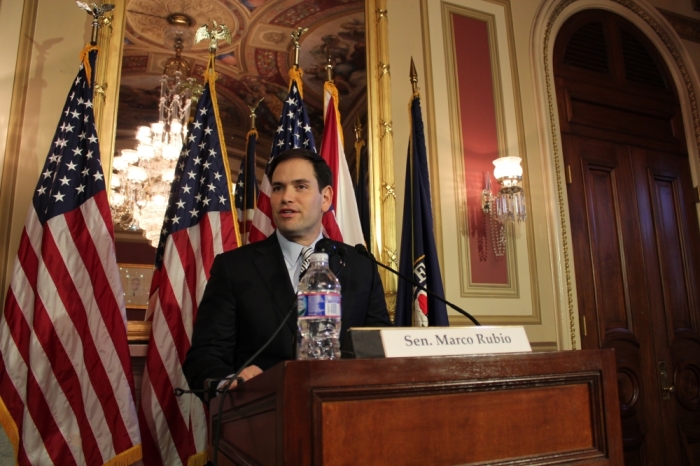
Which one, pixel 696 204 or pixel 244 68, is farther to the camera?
pixel 696 204

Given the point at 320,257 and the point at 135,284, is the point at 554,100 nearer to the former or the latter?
the point at 135,284

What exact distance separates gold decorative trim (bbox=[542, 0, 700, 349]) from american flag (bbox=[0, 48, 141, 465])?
2545 mm

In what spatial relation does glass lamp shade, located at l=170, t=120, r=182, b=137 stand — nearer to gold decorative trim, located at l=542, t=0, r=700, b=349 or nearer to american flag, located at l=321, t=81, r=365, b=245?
american flag, located at l=321, t=81, r=365, b=245

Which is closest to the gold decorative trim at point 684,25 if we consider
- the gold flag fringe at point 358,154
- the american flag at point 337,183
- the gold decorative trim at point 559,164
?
the gold decorative trim at point 559,164

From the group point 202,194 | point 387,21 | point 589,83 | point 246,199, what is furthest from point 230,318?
point 589,83

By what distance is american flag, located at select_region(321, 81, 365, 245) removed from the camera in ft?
9.12

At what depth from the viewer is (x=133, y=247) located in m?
2.58

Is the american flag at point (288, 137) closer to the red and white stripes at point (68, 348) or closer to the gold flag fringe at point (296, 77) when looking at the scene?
the gold flag fringe at point (296, 77)

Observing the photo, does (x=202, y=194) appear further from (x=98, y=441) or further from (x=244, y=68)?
(x=98, y=441)

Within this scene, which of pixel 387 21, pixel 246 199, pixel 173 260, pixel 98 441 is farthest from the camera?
pixel 387 21

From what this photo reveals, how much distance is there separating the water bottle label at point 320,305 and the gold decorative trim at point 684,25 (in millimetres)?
Result: 4518

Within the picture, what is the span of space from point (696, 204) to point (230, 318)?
12.5ft

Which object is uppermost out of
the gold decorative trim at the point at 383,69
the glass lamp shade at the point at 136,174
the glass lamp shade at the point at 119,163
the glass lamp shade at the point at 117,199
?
the gold decorative trim at the point at 383,69

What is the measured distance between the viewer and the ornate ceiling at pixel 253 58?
2758 millimetres
